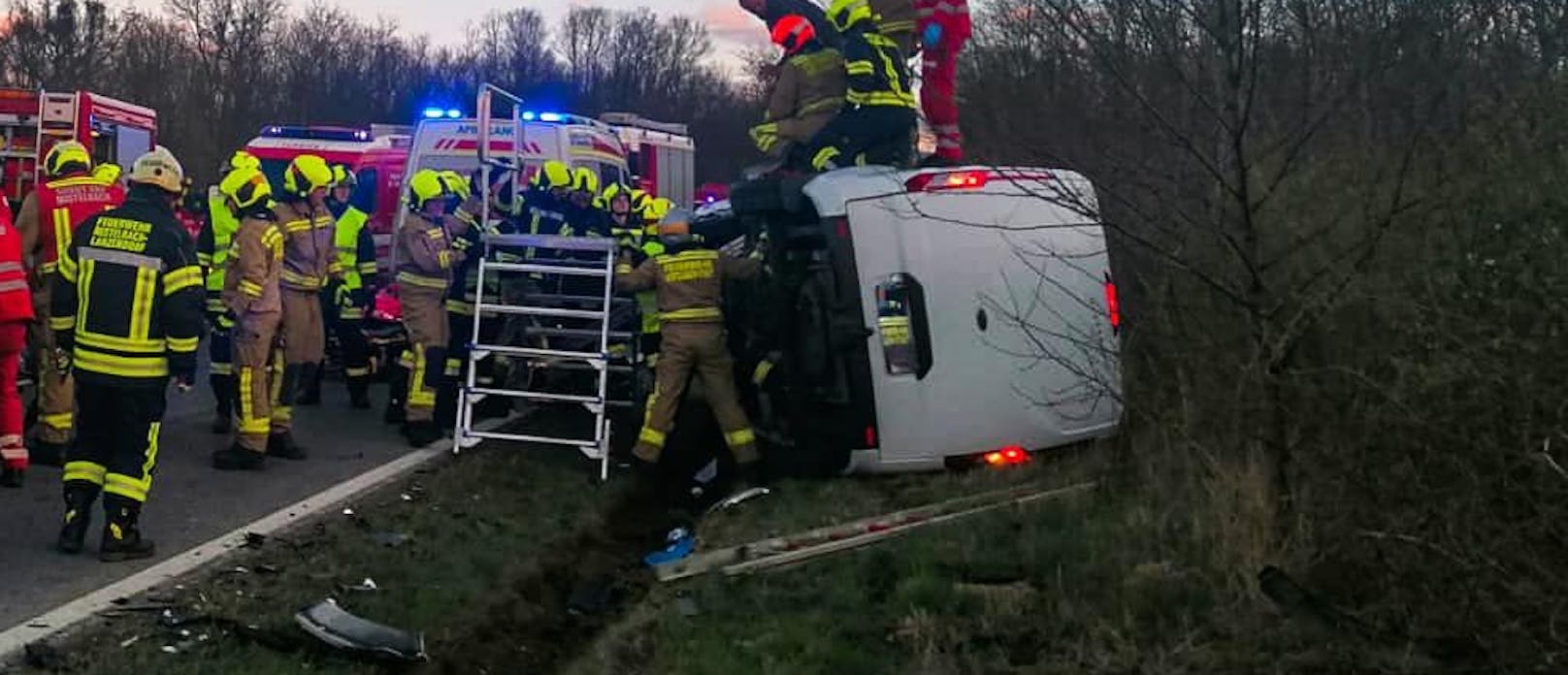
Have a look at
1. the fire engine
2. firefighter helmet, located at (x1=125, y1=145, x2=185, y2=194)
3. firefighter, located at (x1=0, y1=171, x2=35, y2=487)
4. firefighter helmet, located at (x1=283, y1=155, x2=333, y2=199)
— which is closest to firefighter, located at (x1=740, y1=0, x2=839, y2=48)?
firefighter helmet, located at (x1=283, y1=155, x2=333, y2=199)

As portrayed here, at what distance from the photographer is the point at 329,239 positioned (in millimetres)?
10914

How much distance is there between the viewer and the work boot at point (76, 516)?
6.85m

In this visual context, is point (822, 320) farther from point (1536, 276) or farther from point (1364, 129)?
point (1536, 276)

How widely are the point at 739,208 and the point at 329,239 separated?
148 inches

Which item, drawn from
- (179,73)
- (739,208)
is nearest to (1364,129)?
(739,208)

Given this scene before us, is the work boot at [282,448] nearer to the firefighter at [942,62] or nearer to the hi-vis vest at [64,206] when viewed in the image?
the hi-vis vest at [64,206]

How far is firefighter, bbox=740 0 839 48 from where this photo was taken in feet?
31.7

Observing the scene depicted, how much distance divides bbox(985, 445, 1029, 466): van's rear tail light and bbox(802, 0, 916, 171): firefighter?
216 centimetres

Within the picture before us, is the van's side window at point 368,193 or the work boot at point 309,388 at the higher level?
the van's side window at point 368,193

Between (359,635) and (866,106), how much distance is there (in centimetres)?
483

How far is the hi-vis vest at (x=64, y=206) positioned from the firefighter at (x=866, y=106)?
172 inches

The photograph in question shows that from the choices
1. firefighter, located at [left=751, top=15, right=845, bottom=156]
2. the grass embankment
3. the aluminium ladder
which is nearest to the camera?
the grass embankment

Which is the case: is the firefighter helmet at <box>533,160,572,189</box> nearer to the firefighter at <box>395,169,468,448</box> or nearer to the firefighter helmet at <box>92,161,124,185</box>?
the firefighter at <box>395,169,468,448</box>

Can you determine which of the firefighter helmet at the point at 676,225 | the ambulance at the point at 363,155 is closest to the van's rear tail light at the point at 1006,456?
the firefighter helmet at the point at 676,225
